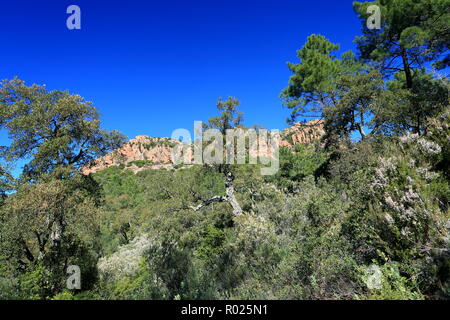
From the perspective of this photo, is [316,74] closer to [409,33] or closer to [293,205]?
[409,33]

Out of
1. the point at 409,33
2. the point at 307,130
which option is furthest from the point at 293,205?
the point at 307,130

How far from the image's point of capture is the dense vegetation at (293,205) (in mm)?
4051

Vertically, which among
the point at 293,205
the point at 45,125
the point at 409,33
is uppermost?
the point at 409,33

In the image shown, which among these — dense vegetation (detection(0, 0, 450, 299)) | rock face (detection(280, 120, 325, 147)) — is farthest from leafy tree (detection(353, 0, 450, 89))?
rock face (detection(280, 120, 325, 147))

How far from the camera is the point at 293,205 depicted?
9055mm

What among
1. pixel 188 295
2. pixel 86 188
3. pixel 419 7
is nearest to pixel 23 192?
pixel 86 188

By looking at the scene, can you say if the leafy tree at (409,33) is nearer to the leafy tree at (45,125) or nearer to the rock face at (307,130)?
the rock face at (307,130)

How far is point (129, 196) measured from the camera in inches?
1585

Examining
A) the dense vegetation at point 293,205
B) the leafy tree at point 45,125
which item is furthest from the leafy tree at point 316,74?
the leafy tree at point 45,125

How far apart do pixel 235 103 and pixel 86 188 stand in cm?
899

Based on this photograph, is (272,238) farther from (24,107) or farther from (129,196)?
(129,196)

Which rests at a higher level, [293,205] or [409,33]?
[409,33]

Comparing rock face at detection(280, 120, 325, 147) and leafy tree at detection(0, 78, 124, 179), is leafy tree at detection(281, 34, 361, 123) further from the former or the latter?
leafy tree at detection(0, 78, 124, 179)

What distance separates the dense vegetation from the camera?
13.3 feet
